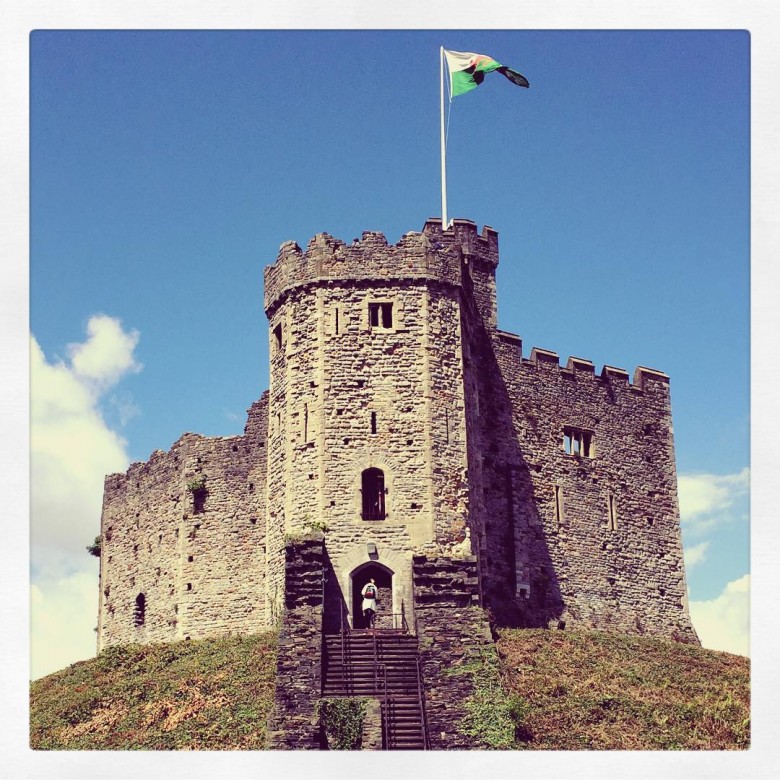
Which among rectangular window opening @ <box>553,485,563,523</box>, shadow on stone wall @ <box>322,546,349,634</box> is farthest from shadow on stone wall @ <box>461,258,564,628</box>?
shadow on stone wall @ <box>322,546,349,634</box>

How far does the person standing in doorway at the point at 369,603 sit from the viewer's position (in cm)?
3825

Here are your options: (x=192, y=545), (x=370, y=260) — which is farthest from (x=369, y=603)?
(x=192, y=545)

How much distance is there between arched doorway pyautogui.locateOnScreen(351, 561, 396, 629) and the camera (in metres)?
38.5

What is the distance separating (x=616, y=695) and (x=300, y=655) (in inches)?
285

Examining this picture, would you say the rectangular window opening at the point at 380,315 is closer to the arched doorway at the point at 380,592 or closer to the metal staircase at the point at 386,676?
the arched doorway at the point at 380,592

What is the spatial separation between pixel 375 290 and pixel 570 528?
11.7 m

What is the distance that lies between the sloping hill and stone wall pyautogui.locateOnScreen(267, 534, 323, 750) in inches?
27.8

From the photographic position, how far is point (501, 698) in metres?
33.9

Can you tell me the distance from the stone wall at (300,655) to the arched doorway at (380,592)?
1286mm

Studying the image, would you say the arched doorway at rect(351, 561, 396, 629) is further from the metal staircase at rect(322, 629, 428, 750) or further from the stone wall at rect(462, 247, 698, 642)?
the stone wall at rect(462, 247, 698, 642)
